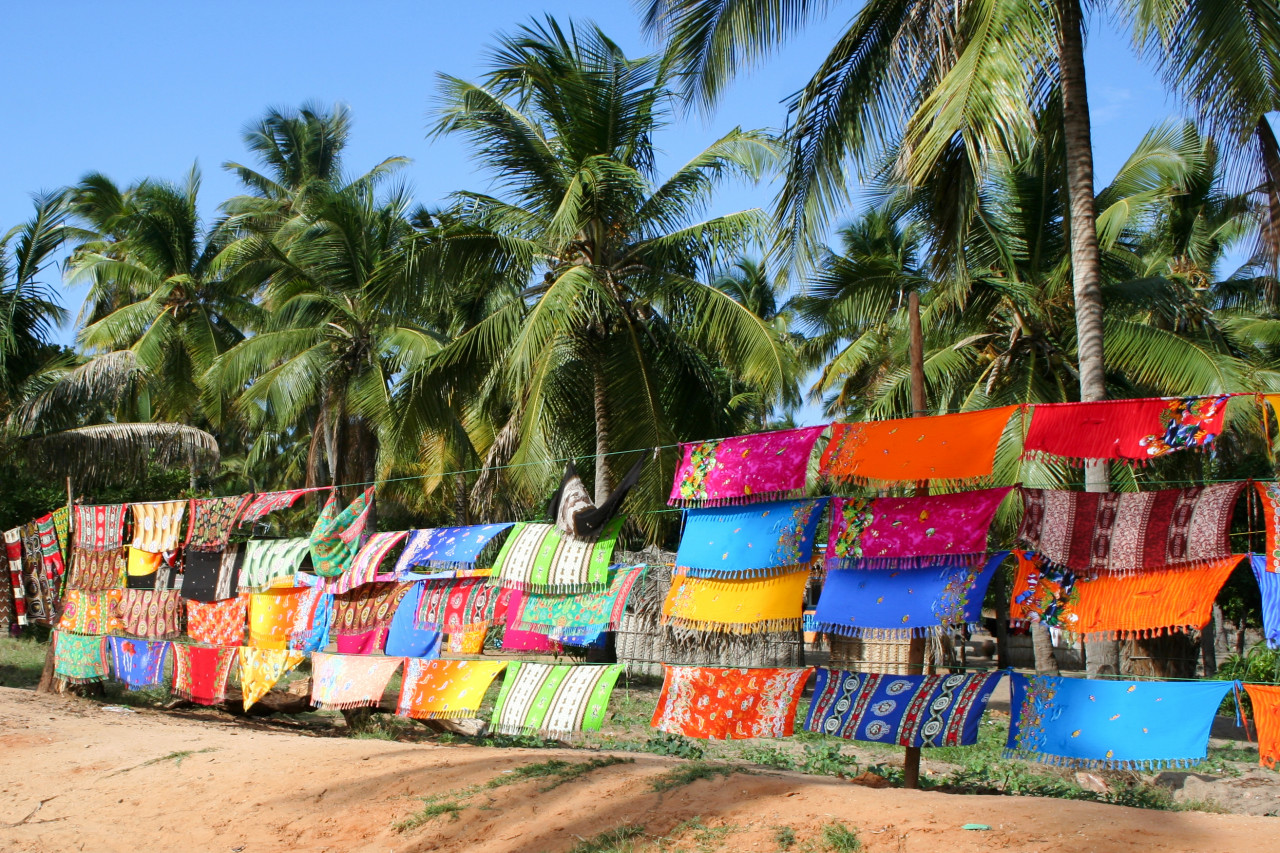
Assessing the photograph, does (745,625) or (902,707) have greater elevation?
(745,625)

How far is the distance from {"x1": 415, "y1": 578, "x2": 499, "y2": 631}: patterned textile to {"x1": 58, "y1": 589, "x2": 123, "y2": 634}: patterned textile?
16.3 ft

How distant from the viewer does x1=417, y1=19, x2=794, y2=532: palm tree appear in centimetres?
1162

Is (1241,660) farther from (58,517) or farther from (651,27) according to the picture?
(58,517)

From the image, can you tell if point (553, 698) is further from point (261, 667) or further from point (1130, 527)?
point (1130, 527)

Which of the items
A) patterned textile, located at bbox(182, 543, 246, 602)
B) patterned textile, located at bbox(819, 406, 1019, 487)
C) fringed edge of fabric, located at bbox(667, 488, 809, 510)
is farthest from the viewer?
patterned textile, located at bbox(182, 543, 246, 602)

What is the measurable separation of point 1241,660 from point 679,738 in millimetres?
9019

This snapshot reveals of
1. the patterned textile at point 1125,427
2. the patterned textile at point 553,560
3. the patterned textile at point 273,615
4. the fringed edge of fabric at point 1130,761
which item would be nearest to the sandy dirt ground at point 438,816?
the fringed edge of fabric at point 1130,761

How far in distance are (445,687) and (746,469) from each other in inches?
126

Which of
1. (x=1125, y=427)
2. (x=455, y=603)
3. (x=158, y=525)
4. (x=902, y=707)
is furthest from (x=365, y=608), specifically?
(x=1125, y=427)

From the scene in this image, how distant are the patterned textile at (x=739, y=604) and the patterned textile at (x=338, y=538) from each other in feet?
11.4

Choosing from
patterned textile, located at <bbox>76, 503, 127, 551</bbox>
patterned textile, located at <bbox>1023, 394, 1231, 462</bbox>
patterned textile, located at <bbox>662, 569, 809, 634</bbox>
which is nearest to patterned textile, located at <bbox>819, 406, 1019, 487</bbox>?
patterned textile, located at <bbox>1023, 394, 1231, 462</bbox>

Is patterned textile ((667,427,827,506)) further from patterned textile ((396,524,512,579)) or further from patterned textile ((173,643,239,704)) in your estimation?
patterned textile ((173,643,239,704))

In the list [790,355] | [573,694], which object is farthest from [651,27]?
[573,694]

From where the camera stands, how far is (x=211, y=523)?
10562 mm
